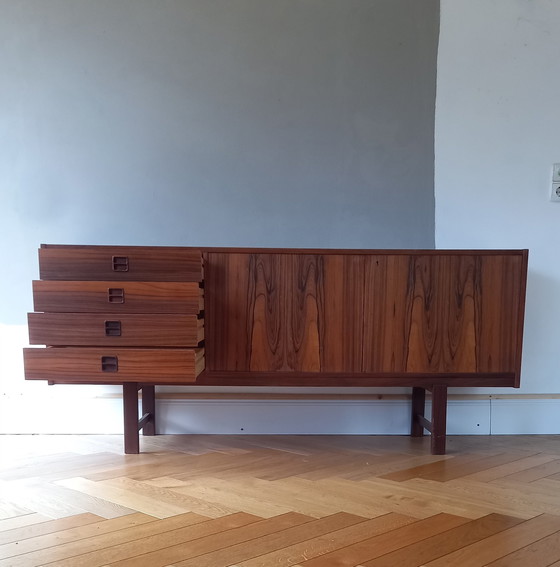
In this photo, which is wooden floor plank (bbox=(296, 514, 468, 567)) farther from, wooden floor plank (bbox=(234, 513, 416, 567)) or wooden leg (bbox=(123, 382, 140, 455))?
wooden leg (bbox=(123, 382, 140, 455))

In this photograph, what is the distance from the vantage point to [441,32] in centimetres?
217

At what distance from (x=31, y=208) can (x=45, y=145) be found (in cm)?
26

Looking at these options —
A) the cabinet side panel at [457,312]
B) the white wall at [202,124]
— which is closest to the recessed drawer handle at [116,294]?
the white wall at [202,124]

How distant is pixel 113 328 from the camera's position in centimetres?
172

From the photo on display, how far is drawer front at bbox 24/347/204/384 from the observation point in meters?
1.69

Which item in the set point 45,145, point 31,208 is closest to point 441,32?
point 45,145

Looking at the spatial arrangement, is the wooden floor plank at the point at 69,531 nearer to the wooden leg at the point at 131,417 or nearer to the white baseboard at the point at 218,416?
the wooden leg at the point at 131,417

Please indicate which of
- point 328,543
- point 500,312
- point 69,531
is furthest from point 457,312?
point 69,531

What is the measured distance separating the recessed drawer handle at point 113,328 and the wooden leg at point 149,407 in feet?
1.57

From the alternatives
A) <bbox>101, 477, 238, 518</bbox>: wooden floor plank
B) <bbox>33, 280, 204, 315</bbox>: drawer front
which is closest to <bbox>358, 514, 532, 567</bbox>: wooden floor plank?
<bbox>101, 477, 238, 518</bbox>: wooden floor plank

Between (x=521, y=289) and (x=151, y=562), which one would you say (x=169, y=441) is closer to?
(x=151, y=562)

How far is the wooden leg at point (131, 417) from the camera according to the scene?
1.89 m

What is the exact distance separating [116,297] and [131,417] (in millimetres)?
458

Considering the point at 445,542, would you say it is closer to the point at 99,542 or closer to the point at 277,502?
the point at 277,502
